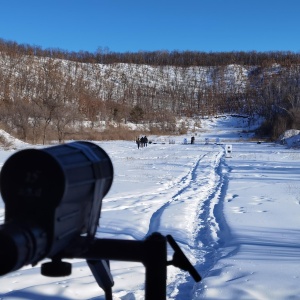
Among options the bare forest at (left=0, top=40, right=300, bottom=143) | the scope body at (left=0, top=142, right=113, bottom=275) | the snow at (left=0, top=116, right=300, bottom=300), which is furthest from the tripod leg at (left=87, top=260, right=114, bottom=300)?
the bare forest at (left=0, top=40, right=300, bottom=143)

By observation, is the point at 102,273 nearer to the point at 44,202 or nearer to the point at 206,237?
the point at 44,202

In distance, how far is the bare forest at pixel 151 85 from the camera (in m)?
84.7

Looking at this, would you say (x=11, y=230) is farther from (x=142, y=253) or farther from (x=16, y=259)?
(x=142, y=253)

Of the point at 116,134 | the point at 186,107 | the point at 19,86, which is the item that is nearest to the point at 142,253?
the point at 116,134

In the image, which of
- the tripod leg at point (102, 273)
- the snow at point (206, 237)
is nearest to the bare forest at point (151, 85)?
the snow at point (206, 237)

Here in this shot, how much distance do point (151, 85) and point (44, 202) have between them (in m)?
133

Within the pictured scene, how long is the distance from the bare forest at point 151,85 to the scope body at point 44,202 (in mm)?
55765

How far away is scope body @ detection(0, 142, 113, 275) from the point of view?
870 mm

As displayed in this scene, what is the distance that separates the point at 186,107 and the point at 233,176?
11044 cm

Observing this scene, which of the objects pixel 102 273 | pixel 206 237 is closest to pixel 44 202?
pixel 102 273

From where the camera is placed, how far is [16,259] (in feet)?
2.80

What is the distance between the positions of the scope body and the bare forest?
55.8m

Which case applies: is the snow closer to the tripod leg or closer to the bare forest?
the tripod leg

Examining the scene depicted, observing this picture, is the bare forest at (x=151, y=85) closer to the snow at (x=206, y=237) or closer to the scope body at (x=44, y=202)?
the snow at (x=206, y=237)
